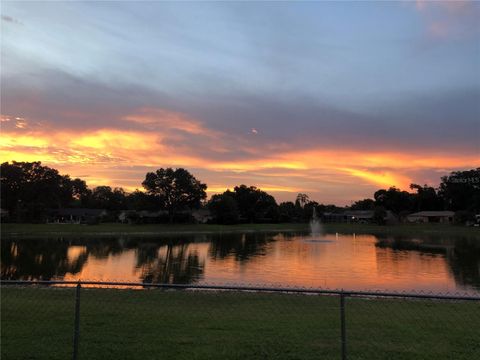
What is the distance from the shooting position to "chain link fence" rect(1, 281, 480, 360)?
25.5ft

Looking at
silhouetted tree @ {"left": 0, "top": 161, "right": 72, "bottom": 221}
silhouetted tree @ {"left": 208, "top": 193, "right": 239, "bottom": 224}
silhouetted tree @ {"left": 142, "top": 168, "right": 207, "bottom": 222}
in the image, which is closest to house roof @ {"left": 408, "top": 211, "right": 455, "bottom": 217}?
silhouetted tree @ {"left": 208, "top": 193, "right": 239, "bottom": 224}

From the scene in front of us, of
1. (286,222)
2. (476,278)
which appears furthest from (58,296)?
(286,222)

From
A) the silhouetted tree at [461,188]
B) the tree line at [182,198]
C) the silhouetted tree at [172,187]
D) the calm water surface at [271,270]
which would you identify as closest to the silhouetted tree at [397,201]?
the tree line at [182,198]

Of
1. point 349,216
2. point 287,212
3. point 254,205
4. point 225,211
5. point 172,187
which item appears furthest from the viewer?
point 349,216

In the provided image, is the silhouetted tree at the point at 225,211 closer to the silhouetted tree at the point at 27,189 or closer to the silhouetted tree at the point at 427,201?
the silhouetted tree at the point at 27,189

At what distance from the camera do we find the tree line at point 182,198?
10117 centimetres

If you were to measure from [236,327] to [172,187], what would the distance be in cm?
10892

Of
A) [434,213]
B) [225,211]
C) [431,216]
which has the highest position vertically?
[434,213]

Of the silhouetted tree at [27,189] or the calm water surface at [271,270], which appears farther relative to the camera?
the silhouetted tree at [27,189]

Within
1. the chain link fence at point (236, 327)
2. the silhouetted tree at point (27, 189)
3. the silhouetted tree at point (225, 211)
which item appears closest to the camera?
the chain link fence at point (236, 327)

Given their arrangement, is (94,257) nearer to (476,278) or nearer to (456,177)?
(476,278)

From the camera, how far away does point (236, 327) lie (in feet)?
32.5

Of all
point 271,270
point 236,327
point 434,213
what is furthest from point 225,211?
point 236,327

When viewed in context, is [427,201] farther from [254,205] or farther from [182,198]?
[182,198]
